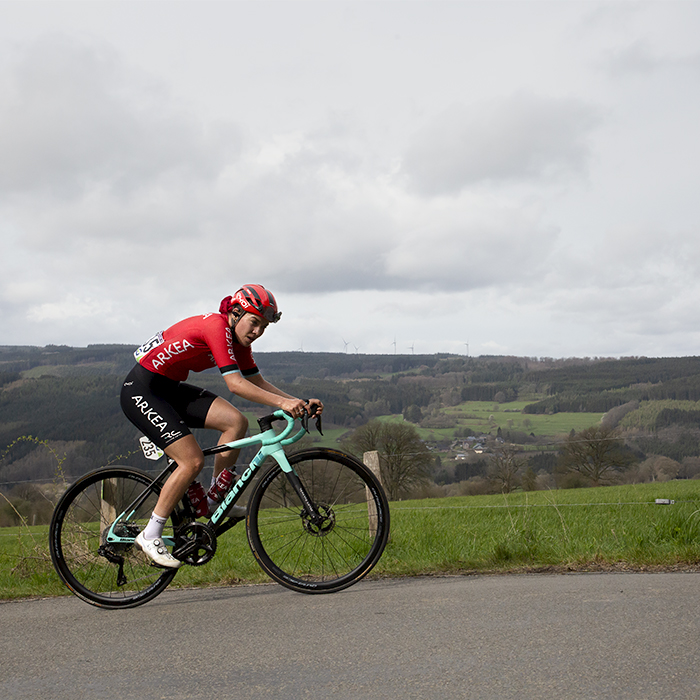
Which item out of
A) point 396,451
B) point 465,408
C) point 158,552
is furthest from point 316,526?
point 465,408

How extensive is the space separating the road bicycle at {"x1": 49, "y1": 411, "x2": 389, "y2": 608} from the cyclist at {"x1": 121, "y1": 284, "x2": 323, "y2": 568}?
142mm

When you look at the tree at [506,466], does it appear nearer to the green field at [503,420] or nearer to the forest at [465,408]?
the forest at [465,408]

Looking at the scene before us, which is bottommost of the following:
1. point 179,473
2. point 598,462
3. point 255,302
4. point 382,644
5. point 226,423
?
point 598,462

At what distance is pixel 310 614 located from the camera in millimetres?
4297

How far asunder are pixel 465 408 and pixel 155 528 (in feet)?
451

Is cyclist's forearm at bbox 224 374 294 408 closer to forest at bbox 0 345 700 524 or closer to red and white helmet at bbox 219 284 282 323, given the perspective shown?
red and white helmet at bbox 219 284 282 323

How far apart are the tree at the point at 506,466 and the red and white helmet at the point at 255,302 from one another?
152ft

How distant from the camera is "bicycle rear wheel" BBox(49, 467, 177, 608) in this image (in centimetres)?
505

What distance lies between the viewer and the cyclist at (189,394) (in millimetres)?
4781

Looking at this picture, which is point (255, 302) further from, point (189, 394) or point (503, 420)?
point (503, 420)

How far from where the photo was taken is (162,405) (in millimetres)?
4973

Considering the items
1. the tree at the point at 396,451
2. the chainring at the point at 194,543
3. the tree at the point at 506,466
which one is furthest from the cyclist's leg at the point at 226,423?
the tree at the point at 506,466

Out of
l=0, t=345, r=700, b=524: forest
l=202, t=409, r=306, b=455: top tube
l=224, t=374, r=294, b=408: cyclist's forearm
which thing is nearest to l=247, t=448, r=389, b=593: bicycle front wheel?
l=202, t=409, r=306, b=455: top tube

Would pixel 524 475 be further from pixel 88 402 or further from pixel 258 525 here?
pixel 88 402
